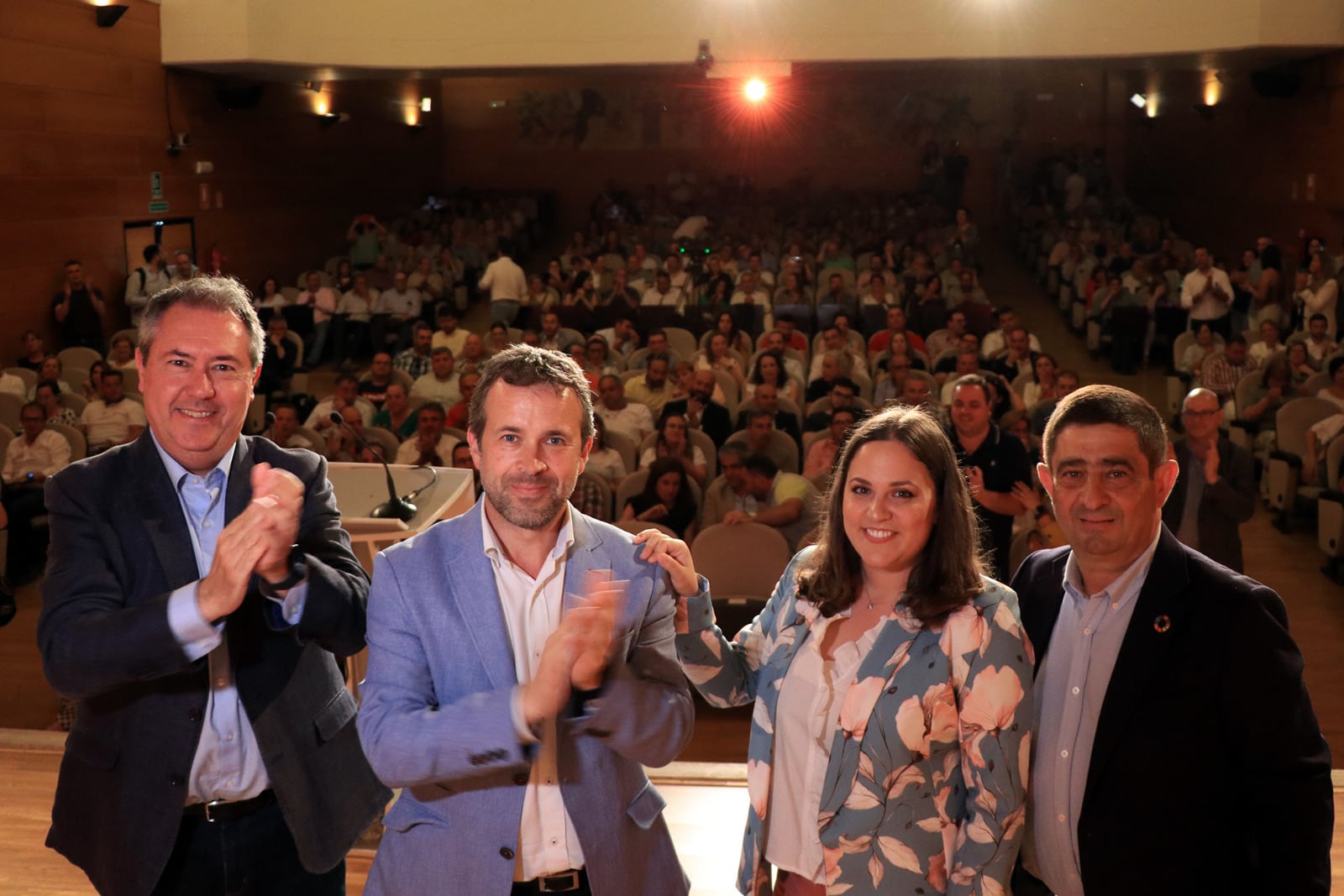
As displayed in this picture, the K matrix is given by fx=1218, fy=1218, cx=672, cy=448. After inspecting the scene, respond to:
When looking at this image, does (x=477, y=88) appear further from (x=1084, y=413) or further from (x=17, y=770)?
(x=1084, y=413)

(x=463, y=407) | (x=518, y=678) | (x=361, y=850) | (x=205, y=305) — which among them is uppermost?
(x=205, y=305)

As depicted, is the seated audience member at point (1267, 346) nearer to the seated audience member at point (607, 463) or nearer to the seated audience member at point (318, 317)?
the seated audience member at point (607, 463)

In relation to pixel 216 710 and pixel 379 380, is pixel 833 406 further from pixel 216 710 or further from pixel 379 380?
pixel 216 710

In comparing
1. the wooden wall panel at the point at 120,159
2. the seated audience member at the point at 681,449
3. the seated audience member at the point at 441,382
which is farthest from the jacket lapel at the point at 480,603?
the wooden wall panel at the point at 120,159

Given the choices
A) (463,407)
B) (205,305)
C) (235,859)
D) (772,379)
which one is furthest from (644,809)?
(463,407)

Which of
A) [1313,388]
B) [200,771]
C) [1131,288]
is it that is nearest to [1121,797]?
[200,771]

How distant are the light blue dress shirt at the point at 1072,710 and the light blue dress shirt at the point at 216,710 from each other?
3.64 ft

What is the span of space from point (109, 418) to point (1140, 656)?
23.7ft

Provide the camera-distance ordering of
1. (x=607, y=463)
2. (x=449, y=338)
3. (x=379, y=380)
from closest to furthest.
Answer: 1. (x=607, y=463)
2. (x=379, y=380)
3. (x=449, y=338)

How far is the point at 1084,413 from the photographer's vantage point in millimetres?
1807

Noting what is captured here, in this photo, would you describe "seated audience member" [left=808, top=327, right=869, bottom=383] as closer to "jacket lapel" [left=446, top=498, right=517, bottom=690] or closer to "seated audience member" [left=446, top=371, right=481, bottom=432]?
"seated audience member" [left=446, top=371, right=481, bottom=432]

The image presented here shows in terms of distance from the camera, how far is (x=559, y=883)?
1.54 m

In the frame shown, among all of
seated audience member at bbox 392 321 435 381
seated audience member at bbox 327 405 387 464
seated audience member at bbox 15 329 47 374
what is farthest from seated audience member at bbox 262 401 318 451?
seated audience member at bbox 15 329 47 374

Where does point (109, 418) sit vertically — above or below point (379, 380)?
below
